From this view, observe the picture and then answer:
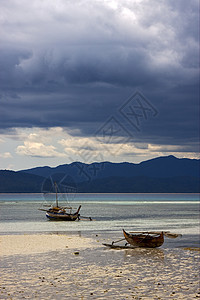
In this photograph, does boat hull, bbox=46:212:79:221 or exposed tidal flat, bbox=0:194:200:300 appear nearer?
exposed tidal flat, bbox=0:194:200:300

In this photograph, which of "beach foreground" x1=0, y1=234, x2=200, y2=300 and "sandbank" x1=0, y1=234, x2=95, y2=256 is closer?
"beach foreground" x1=0, y1=234, x2=200, y2=300

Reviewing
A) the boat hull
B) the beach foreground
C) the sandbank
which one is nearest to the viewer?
the beach foreground

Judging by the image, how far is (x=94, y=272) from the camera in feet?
95.0

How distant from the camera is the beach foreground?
22750mm

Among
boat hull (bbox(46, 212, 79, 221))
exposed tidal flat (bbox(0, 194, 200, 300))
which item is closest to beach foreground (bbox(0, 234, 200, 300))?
exposed tidal flat (bbox(0, 194, 200, 300))

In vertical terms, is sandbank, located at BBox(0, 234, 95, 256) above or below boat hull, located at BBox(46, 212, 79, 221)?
above

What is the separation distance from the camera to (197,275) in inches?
1108

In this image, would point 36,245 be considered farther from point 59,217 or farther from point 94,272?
point 59,217

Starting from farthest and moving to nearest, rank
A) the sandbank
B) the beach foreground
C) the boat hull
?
the boat hull → the sandbank → the beach foreground

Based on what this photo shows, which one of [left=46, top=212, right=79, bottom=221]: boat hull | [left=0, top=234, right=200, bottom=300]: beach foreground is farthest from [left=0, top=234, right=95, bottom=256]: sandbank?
[left=46, top=212, right=79, bottom=221]: boat hull

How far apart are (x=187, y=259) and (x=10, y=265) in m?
15.5

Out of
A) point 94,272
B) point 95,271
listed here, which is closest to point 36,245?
point 95,271

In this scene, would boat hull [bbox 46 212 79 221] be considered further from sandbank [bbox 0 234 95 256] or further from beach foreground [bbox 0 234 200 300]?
beach foreground [bbox 0 234 200 300]

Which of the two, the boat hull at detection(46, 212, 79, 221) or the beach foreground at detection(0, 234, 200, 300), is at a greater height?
the beach foreground at detection(0, 234, 200, 300)
